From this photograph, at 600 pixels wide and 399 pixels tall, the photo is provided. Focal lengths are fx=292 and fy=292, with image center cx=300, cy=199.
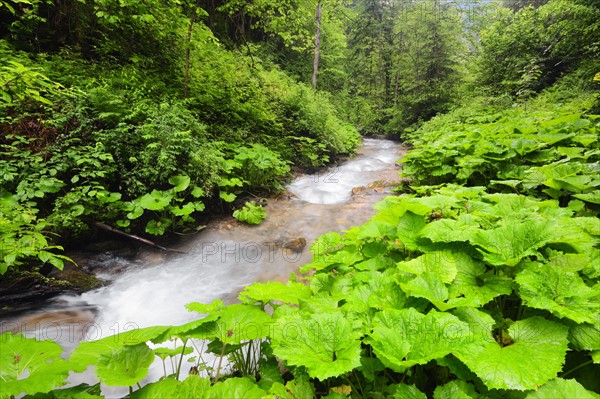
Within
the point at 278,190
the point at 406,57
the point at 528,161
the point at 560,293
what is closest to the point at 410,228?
the point at 560,293

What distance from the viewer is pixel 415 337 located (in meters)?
1.31

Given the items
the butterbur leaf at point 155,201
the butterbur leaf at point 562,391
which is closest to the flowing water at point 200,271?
the butterbur leaf at point 155,201

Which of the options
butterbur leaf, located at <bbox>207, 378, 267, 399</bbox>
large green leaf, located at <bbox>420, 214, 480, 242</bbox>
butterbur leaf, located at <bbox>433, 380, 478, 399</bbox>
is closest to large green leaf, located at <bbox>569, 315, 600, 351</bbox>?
butterbur leaf, located at <bbox>433, 380, 478, 399</bbox>

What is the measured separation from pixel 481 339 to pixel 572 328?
0.43m

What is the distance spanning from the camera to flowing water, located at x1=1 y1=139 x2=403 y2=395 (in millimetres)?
3164

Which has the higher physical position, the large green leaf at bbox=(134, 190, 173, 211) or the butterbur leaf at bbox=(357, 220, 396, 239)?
the butterbur leaf at bbox=(357, 220, 396, 239)

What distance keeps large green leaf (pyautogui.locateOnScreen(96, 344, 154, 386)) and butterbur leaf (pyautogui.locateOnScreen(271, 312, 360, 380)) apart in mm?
606

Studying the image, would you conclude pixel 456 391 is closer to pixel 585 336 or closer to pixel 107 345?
pixel 585 336

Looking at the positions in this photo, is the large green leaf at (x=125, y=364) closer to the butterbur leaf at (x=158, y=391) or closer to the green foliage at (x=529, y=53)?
the butterbur leaf at (x=158, y=391)

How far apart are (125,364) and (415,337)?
134 cm

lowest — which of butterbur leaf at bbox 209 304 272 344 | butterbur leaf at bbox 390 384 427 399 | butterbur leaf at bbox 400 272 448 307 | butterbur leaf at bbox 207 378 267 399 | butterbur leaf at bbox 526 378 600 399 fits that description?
butterbur leaf at bbox 207 378 267 399

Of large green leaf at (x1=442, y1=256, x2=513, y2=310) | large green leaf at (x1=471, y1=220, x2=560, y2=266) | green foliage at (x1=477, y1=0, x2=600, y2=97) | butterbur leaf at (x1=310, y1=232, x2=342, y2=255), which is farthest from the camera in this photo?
green foliage at (x1=477, y1=0, x2=600, y2=97)

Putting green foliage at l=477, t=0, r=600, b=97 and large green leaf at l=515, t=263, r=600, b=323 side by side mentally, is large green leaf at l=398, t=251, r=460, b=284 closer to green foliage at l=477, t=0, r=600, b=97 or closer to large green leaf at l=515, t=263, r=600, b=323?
large green leaf at l=515, t=263, r=600, b=323

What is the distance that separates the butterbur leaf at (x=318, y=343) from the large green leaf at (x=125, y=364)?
1.99 feet
